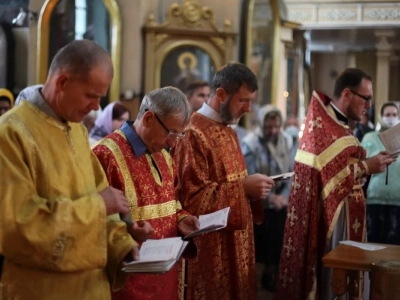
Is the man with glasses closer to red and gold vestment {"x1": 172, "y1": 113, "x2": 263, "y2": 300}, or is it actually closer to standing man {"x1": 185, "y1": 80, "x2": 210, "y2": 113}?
red and gold vestment {"x1": 172, "y1": 113, "x2": 263, "y2": 300}

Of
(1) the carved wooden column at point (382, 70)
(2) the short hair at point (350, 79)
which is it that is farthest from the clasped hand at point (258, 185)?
(1) the carved wooden column at point (382, 70)

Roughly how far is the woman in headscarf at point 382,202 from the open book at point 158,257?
12.0 ft

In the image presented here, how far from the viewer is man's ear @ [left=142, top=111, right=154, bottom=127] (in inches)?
114

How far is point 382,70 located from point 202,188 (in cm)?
1442

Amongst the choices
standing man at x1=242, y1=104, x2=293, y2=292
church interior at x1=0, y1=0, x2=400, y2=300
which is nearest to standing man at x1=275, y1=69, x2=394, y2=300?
standing man at x1=242, y1=104, x2=293, y2=292

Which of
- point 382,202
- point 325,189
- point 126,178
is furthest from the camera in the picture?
point 382,202

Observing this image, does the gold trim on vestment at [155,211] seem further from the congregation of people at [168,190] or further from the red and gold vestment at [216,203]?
the red and gold vestment at [216,203]

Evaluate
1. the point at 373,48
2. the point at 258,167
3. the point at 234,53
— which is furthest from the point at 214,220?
the point at 373,48

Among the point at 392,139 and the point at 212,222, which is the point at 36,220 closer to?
the point at 212,222

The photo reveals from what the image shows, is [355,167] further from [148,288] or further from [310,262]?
[148,288]

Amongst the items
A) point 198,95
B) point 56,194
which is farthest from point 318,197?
point 56,194

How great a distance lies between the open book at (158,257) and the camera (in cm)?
230

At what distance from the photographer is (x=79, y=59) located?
2.20 meters

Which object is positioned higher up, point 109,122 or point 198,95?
point 198,95
